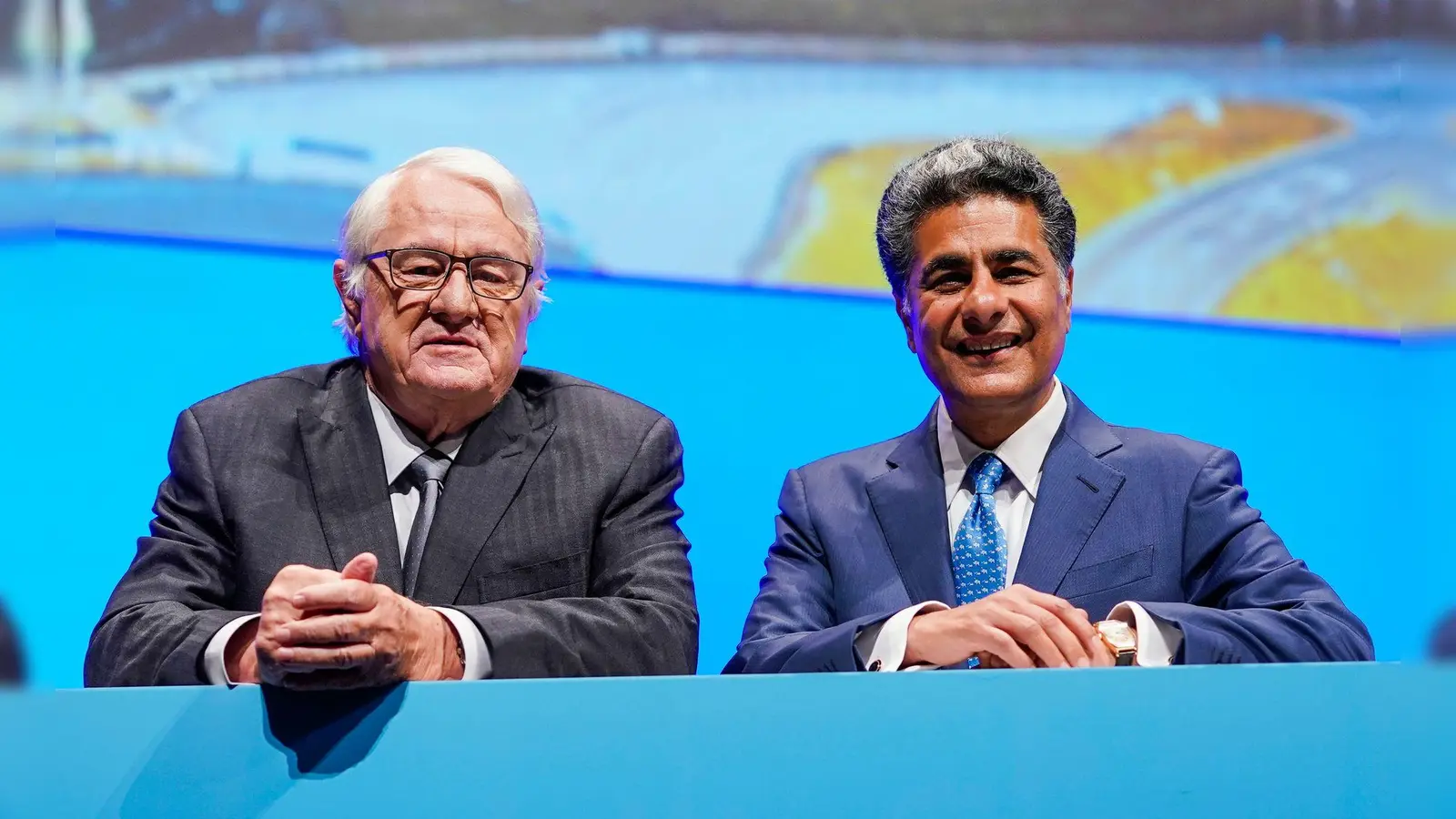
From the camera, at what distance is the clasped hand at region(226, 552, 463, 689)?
1.28 metres

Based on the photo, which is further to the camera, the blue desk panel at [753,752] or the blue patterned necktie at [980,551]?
the blue patterned necktie at [980,551]

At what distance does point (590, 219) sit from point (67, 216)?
1.05m

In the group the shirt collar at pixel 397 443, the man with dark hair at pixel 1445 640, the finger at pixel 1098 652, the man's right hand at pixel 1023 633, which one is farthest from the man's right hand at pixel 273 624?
the man with dark hair at pixel 1445 640

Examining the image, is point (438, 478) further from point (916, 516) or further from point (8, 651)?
point (8, 651)

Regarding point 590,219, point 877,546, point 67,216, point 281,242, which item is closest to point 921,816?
point 877,546

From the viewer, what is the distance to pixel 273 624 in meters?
1.30

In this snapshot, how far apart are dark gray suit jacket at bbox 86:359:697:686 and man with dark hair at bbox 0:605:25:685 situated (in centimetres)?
61

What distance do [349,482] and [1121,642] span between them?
105cm

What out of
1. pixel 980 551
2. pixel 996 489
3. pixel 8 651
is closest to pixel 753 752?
pixel 980 551

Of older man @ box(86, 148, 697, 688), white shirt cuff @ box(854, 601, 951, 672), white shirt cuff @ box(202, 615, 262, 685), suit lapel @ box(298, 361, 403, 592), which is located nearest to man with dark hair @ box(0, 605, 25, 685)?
older man @ box(86, 148, 697, 688)

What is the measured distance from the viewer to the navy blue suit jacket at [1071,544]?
1.73m

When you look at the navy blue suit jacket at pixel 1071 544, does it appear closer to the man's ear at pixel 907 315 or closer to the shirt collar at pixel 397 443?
the man's ear at pixel 907 315

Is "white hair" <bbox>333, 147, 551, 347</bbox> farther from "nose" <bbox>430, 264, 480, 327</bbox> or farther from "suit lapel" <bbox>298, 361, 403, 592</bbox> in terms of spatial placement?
"suit lapel" <bbox>298, 361, 403, 592</bbox>

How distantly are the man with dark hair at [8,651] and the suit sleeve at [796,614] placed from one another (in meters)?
1.24
